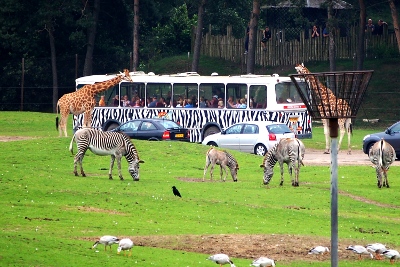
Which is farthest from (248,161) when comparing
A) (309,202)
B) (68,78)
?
(68,78)

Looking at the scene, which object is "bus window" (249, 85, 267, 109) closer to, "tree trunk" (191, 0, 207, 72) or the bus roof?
the bus roof

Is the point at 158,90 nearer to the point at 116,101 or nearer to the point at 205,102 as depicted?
the point at 116,101

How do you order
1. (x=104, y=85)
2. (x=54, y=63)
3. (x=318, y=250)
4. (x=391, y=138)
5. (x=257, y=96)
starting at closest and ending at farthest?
1. (x=318, y=250)
2. (x=391, y=138)
3. (x=104, y=85)
4. (x=257, y=96)
5. (x=54, y=63)

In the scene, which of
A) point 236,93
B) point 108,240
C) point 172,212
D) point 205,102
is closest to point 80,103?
point 205,102

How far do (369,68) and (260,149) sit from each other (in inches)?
937

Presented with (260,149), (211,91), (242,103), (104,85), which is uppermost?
(104,85)

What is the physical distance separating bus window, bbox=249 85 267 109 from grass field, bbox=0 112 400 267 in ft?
27.2

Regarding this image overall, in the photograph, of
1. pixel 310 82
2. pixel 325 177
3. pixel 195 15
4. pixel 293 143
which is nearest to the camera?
pixel 310 82

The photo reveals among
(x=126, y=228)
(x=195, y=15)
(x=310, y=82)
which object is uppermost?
(x=195, y=15)

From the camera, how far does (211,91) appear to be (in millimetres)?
48156

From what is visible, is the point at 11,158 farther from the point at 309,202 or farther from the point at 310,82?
the point at 310,82

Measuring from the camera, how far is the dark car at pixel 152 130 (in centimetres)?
4434

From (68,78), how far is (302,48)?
52.3ft

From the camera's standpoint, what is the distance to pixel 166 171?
118ft
